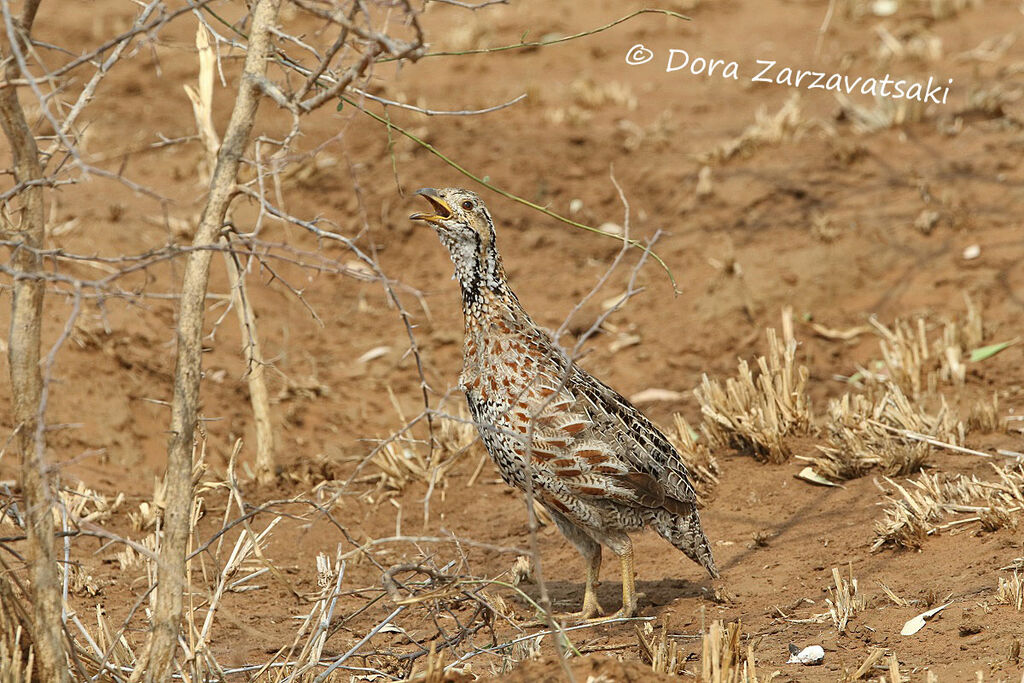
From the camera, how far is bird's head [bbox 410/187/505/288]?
4984 millimetres

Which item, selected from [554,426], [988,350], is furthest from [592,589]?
[988,350]

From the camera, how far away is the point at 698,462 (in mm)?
6477

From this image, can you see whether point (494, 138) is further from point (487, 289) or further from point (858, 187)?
point (487, 289)

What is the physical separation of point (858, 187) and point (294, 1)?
730cm

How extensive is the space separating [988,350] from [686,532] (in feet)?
11.0

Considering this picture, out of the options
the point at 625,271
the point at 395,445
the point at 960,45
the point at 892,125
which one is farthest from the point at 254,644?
the point at 960,45

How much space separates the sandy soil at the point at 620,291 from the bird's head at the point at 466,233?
2.23ft

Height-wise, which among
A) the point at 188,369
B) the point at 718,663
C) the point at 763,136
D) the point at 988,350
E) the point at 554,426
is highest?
the point at 763,136

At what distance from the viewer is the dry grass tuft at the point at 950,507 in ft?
16.5

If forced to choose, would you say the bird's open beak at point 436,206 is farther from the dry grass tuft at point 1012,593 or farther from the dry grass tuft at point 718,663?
the dry grass tuft at point 1012,593

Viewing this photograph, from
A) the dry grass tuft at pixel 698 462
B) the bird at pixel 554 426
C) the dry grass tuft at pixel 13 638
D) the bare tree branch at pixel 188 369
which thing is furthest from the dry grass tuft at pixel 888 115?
the dry grass tuft at pixel 13 638

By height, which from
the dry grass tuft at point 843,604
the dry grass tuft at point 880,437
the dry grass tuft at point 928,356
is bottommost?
the dry grass tuft at point 843,604

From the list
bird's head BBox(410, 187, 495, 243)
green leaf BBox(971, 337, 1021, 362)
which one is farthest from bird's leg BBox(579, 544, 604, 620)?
green leaf BBox(971, 337, 1021, 362)

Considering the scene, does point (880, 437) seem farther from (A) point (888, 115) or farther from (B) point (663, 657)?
(A) point (888, 115)
